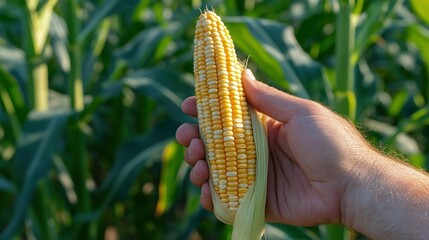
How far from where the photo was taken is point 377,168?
1.95 meters

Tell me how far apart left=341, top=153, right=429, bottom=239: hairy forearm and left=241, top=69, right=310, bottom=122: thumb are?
23cm

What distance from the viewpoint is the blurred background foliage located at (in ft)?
9.16

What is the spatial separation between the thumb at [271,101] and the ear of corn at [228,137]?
0.04 meters

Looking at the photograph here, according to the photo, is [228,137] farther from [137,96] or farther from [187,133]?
[137,96]

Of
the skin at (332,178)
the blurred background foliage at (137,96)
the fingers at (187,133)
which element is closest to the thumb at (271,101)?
the skin at (332,178)

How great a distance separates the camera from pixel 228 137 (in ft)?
6.23

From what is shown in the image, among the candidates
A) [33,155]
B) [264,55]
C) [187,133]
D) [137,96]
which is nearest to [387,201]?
[187,133]

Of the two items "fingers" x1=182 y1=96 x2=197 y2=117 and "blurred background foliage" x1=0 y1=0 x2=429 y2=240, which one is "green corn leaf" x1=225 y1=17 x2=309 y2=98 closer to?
"blurred background foliage" x1=0 y1=0 x2=429 y2=240

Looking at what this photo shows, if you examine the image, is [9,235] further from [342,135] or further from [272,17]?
[272,17]

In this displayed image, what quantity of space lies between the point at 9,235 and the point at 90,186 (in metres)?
0.76

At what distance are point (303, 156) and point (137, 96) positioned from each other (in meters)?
2.18

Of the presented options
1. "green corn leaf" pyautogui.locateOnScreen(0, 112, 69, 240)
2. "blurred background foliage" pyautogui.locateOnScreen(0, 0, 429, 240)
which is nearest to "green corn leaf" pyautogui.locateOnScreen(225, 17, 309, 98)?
"blurred background foliage" pyautogui.locateOnScreen(0, 0, 429, 240)

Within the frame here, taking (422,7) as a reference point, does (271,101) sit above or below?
above

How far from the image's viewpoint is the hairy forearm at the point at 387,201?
6.04ft
